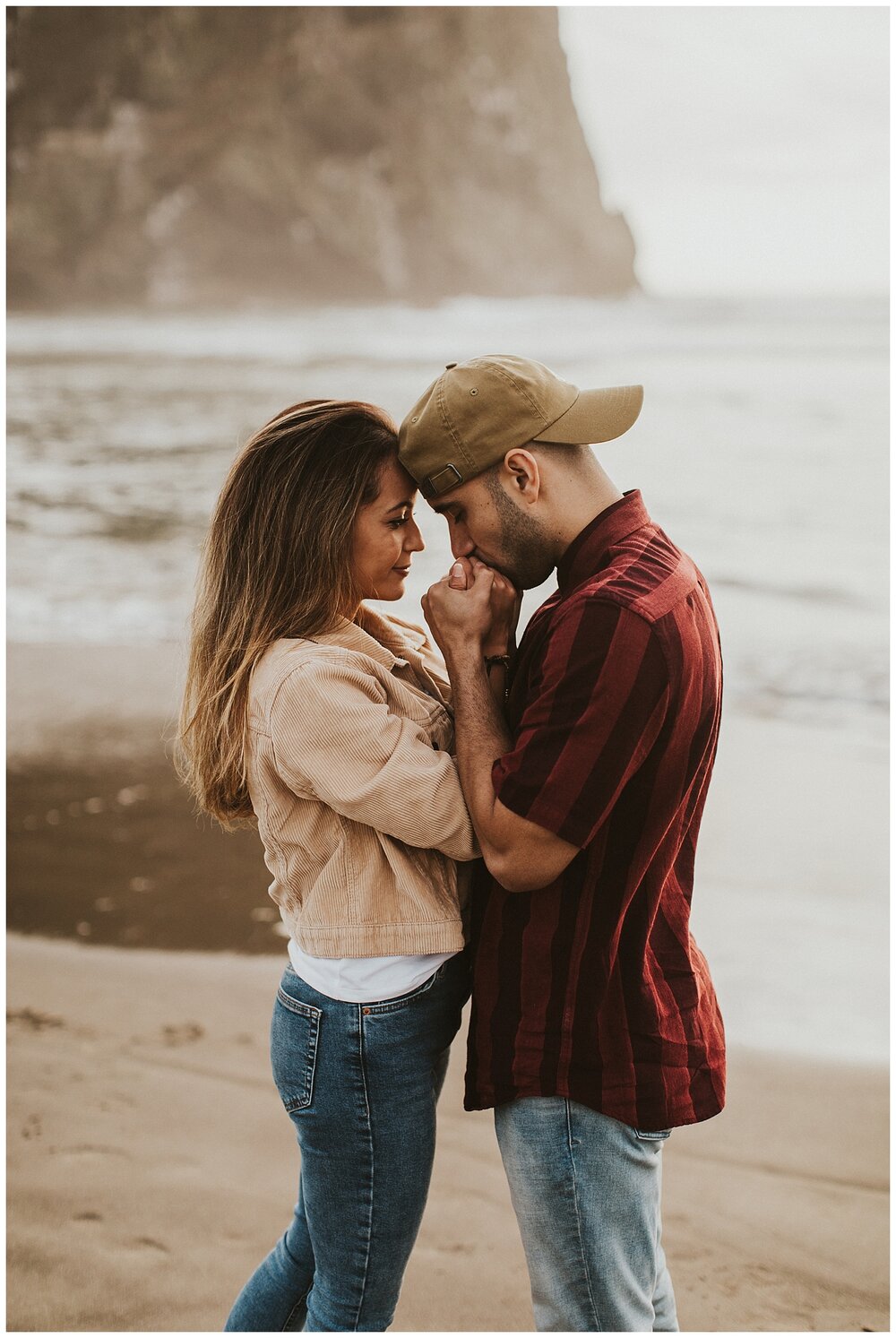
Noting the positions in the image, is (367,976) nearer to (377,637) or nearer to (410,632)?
(377,637)

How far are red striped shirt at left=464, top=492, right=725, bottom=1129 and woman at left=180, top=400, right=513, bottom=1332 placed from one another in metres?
0.11

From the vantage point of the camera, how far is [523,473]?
174 centimetres

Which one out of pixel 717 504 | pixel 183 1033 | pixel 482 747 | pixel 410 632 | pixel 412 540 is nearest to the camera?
pixel 482 747

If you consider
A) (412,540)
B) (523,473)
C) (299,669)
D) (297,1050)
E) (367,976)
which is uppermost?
(523,473)

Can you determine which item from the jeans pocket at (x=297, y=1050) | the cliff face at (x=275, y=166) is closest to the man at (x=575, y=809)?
the jeans pocket at (x=297, y=1050)

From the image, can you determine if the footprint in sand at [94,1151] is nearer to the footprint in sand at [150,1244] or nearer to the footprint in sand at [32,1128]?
the footprint in sand at [32,1128]

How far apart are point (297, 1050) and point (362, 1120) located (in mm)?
146

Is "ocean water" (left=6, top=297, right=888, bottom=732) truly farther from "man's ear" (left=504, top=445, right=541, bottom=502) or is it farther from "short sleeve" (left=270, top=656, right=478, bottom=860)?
"short sleeve" (left=270, top=656, right=478, bottom=860)

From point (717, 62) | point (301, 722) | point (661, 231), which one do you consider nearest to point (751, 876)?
point (301, 722)

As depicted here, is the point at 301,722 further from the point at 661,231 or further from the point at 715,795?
the point at 661,231

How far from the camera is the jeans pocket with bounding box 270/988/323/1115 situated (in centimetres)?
172

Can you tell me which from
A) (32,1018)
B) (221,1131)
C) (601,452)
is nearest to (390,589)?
(221,1131)

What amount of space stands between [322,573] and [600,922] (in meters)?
0.69

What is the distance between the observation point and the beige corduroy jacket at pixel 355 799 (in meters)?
1.61
